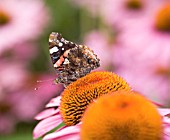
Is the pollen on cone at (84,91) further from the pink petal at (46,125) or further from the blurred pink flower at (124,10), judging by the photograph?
the blurred pink flower at (124,10)

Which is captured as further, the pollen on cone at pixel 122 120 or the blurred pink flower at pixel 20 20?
the blurred pink flower at pixel 20 20

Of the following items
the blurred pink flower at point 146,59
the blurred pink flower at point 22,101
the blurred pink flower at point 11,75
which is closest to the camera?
the blurred pink flower at point 146,59

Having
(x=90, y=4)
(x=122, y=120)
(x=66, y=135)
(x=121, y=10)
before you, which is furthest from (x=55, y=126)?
(x=90, y=4)

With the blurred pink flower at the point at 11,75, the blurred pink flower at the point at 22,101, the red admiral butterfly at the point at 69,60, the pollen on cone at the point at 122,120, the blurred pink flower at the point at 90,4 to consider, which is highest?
the blurred pink flower at the point at 90,4

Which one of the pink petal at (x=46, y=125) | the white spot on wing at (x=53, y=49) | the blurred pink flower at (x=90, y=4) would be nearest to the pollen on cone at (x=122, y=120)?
the pink petal at (x=46, y=125)

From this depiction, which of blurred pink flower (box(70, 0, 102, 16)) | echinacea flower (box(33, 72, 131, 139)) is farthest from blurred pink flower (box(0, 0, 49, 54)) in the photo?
echinacea flower (box(33, 72, 131, 139))
